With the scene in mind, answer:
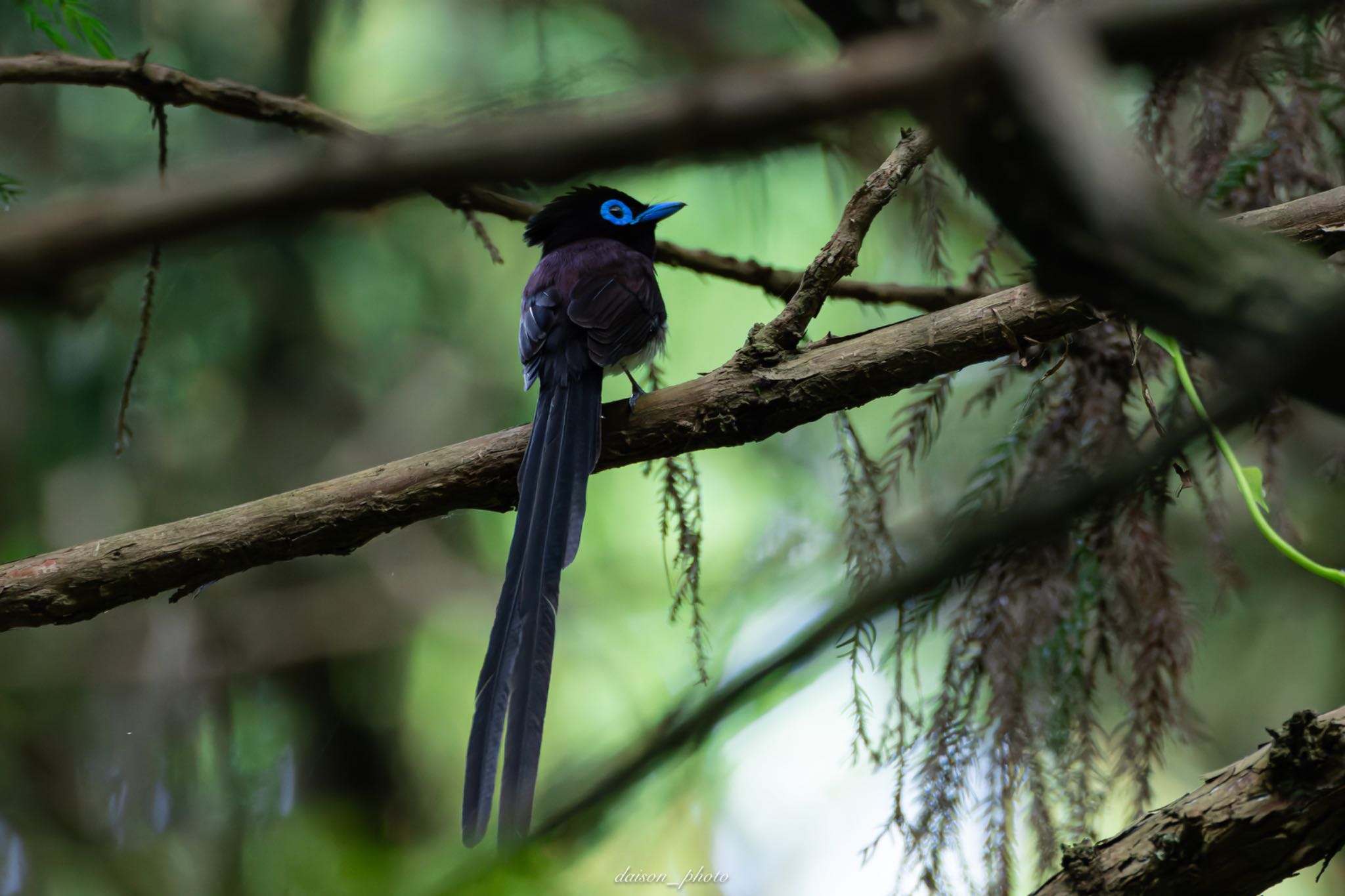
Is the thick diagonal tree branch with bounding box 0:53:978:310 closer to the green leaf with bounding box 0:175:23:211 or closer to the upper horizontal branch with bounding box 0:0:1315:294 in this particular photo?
the green leaf with bounding box 0:175:23:211

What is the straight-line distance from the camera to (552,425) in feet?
6.91

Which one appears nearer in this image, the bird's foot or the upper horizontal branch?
the upper horizontal branch

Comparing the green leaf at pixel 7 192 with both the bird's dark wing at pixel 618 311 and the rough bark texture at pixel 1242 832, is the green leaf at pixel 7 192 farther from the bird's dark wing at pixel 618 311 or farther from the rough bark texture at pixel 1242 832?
the rough bark texture at pixel 1242 832

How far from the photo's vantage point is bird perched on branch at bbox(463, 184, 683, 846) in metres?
1.65

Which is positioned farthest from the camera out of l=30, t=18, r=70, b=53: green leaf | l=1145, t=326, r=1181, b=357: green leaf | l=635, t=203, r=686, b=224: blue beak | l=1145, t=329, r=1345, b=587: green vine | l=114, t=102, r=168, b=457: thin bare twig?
l=635, t=203, r=686, b=224: blue beak

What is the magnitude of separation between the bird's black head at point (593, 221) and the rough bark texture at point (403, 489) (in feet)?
4.04

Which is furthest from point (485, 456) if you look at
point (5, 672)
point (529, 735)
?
point (5, 672)

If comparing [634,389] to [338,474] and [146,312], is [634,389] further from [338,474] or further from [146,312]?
[338,474]

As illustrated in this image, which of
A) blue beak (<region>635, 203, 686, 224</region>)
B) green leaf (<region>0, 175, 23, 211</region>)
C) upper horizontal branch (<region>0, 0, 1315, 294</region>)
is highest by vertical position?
blue beak (<region>635, 203, 686, 224</region>)

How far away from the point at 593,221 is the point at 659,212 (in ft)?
0.89

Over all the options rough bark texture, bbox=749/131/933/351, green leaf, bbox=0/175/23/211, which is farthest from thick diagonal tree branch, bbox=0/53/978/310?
rough bark texture, bbox=749/131/933/351

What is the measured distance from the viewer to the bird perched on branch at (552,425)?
1.65 meters

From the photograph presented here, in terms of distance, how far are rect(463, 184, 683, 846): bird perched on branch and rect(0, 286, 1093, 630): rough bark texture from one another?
21cm

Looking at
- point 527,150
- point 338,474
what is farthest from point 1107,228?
point 338,474
